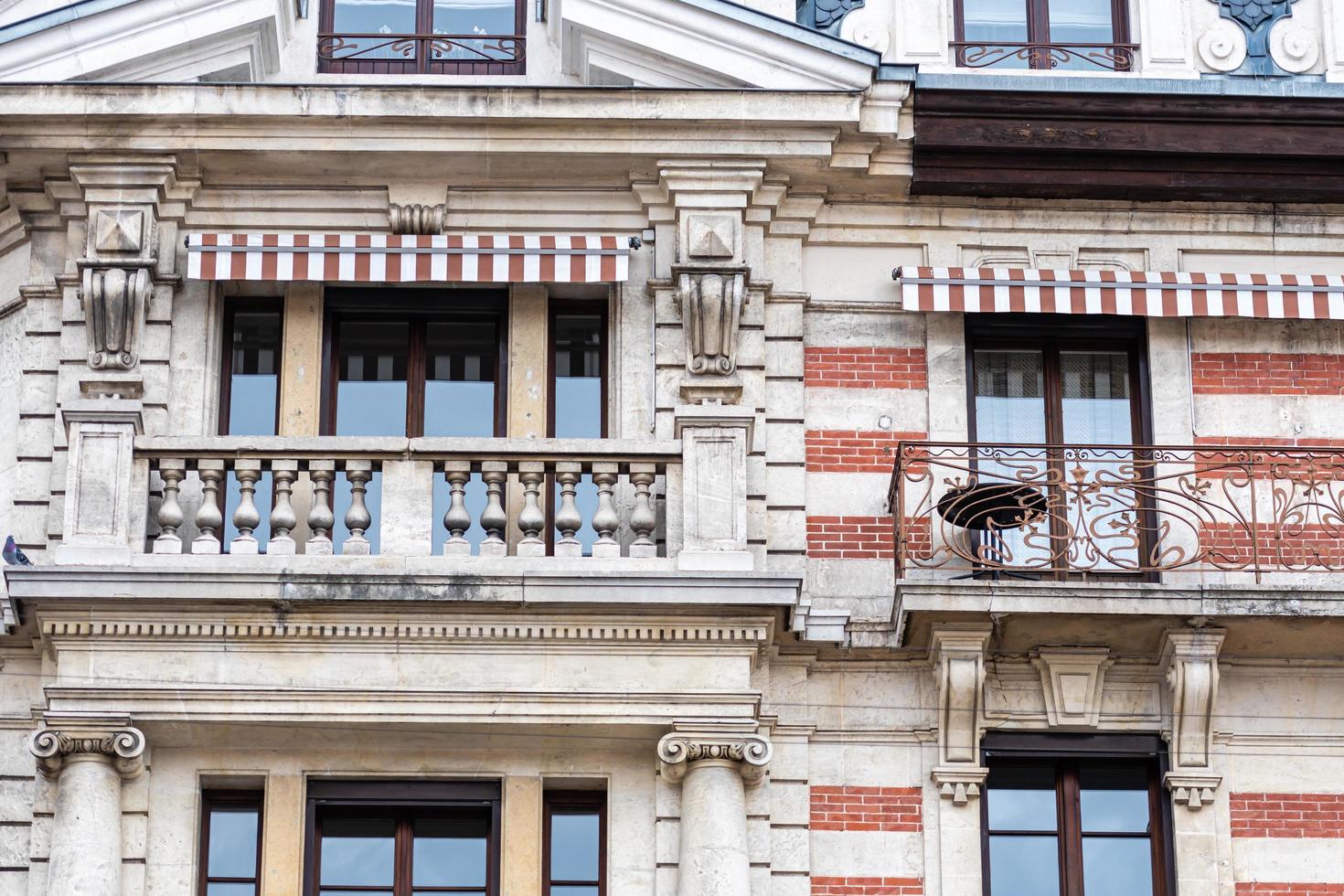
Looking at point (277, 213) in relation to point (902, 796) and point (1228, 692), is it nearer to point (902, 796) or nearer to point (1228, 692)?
point (902, 796)

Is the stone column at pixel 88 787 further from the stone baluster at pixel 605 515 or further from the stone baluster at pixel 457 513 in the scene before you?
the stone baluster at pixel 605 515

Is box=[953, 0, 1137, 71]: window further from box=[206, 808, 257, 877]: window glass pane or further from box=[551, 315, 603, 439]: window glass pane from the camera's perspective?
box=[206, 808, 257, 877]: window glass pane

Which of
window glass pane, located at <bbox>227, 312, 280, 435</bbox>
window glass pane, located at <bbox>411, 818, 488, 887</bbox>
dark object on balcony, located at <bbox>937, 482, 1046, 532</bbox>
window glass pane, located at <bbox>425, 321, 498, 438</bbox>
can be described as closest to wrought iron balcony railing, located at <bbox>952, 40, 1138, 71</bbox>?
dark object on balcony, located at <bbox>937, 482, 1046, 532</bbox>

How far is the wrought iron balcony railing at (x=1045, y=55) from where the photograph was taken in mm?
21031

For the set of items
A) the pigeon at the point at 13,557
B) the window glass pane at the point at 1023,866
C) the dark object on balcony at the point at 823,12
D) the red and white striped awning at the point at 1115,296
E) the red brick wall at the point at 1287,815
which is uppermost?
the dark object on balcony at the point at 823,12

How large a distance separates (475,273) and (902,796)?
14.4 feet

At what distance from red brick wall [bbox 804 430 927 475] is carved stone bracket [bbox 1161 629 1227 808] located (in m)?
2.23

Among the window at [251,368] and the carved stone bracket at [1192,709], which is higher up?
the window at [251,368]

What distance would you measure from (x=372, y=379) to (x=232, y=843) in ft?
11.0

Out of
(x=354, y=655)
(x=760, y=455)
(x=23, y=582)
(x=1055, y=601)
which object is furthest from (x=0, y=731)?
(x=1055, y=601)

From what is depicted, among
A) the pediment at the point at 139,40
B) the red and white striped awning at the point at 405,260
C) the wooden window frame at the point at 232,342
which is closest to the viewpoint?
the red and white striped awning at the point at 405,260

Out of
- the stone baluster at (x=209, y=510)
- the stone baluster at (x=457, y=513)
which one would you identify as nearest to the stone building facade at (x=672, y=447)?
the stone baluster at (x=457, y=513)

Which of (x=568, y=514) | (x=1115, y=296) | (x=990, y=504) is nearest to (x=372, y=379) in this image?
(x=568, y=514)

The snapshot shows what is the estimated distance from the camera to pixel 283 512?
18859mm
